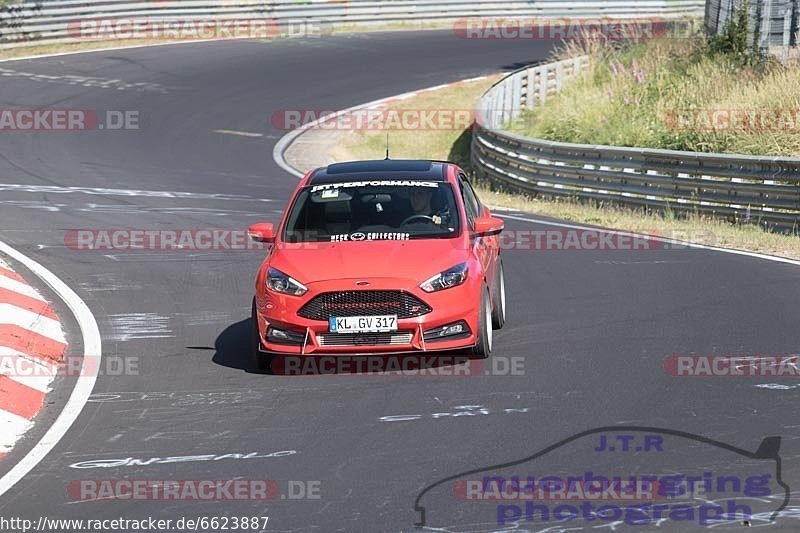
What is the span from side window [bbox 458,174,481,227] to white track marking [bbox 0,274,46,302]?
446cm

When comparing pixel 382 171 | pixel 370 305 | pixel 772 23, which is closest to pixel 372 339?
pixel 370 305

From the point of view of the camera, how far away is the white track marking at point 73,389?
26.6ft

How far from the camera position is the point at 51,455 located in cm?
836

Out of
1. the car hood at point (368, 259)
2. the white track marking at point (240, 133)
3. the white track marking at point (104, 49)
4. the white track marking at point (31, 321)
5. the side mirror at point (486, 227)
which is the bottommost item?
the white track marking at point (240, 133)

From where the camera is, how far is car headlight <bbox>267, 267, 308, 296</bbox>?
407 inches

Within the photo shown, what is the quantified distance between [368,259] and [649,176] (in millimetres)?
11310

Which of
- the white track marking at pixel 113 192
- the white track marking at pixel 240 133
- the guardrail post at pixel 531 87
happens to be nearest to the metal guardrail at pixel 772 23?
the guardrail post at pixel 531 87

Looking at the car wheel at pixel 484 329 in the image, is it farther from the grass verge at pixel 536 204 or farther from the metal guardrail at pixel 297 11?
the metal guardrail at pixel 297 11

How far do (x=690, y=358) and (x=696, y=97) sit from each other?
15.9 metres

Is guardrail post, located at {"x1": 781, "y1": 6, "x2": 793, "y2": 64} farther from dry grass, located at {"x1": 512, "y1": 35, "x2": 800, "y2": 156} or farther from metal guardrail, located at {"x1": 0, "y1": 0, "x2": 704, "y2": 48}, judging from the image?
metal guardrail, located at {"x1": 0, "y1": 0, "x2": 704, "y2": 48}

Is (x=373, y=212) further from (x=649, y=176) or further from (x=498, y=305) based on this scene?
(x=649, y=176)

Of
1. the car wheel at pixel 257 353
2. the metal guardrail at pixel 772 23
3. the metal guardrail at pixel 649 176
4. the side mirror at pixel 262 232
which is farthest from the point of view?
the metal guardrail at pixel 772 23

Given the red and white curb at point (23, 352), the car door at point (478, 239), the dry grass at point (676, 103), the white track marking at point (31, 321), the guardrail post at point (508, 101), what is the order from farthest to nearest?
the guardrail post at point (508, 101)
the dry grass at point (676, 103)
the white track marking at point (31, 321)
the car door at point (478, 239)
the red and white curb at point (23, 352)

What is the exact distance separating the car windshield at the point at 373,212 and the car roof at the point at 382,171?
3.8 inches
